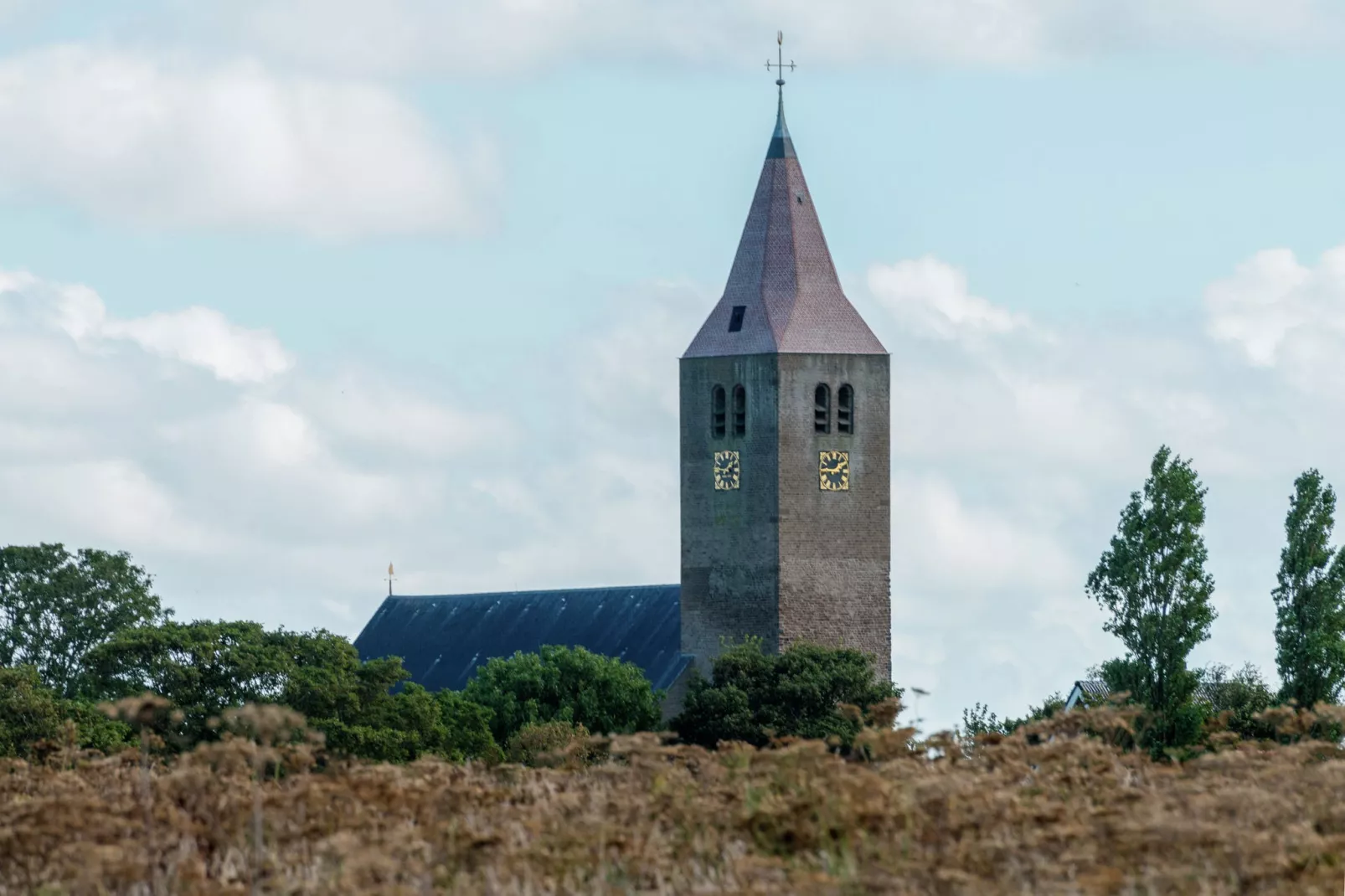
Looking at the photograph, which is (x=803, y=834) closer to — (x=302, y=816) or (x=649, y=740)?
(x=649, y=740)

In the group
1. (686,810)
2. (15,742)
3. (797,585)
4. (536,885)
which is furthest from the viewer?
(797,585)

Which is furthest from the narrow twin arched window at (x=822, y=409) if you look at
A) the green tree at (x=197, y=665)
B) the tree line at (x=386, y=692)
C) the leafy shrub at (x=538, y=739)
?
the green tree at (x=197, y=665)

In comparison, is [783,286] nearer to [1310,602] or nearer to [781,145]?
[781,145]

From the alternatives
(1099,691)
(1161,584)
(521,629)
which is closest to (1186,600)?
(1161,584)

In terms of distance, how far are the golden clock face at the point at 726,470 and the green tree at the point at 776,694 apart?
491 inches

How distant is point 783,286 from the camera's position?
93938 millimetres

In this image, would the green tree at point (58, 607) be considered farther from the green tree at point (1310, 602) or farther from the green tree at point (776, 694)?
the green tree at point (1310, 602)

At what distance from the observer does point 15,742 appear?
66375 mm

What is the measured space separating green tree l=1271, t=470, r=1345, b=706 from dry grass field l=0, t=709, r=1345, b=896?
52.6 meters

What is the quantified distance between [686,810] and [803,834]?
2.31 ft

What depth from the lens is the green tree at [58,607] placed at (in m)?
91.5

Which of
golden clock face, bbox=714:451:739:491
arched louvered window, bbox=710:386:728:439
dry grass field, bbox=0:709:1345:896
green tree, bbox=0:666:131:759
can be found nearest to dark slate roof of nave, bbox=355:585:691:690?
golden clock face, bbox=714:451:739:491

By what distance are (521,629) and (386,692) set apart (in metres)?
26.1

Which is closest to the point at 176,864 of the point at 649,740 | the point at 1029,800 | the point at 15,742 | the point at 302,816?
the point at 302,816
